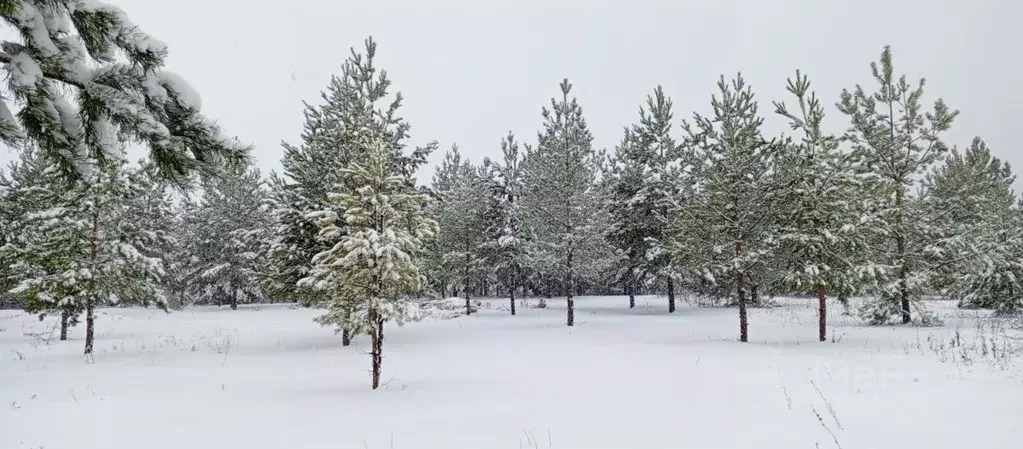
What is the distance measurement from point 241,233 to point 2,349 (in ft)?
70.2

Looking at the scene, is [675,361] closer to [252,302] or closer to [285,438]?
[285,438]

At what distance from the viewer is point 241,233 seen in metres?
39.4

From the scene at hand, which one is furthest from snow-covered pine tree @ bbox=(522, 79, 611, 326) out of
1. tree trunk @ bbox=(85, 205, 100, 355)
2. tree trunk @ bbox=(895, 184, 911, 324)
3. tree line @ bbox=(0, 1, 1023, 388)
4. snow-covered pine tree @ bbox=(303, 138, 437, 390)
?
tree trunk @ bbox=(85, 205, 100, 355)

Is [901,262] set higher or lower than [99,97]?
lower

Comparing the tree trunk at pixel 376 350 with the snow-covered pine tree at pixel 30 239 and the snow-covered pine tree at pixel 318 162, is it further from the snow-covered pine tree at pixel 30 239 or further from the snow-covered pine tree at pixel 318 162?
the snow-covered pine tree at pixel 30 239

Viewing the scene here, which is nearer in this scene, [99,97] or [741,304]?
[99,97]

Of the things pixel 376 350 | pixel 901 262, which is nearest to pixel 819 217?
pixel 901 262

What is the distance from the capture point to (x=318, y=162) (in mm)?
18531

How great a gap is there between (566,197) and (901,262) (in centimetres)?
1308

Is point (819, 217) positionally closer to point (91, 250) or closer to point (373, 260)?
point (373, 260)

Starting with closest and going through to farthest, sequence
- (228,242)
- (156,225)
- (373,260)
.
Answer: (373,260), (156,225), (228,242)

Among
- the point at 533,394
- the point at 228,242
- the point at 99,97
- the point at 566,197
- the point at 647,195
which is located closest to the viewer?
the point at 99,97

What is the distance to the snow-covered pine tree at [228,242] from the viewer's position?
40.2 metres

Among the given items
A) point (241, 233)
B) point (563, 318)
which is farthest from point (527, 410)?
point (241, 233)
